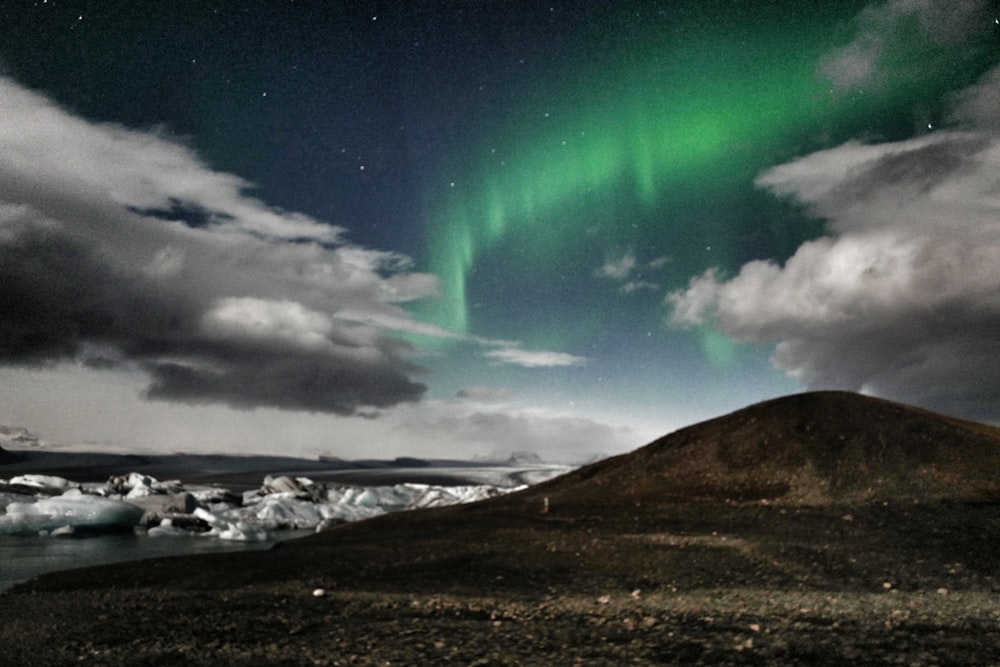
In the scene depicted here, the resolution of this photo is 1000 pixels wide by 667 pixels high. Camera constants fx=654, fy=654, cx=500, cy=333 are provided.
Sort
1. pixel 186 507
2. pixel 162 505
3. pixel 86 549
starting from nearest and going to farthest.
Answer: pixel 86 549 → pixel 162 505 → pixel 186 507

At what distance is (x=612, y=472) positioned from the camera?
127ft

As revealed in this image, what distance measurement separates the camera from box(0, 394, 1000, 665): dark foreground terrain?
10.9 metres

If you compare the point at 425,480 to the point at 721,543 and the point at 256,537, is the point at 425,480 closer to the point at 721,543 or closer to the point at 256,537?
the point at 256,537

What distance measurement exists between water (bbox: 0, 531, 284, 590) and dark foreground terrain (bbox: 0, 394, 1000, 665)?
928cm

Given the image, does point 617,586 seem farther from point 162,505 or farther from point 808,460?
point 162,505

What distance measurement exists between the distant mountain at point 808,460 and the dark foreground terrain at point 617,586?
180 mm

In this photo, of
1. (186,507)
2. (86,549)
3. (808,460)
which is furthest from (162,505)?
(808,460)

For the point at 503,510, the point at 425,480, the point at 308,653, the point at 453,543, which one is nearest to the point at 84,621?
the point at 308,653

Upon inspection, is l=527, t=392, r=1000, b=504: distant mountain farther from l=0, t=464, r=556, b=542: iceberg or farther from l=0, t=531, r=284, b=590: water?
l=0, t=531, r=284, b=590: water

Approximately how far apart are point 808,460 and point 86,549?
39.0 meters

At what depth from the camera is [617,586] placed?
15805 mm

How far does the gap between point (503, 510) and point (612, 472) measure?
8.92 metres

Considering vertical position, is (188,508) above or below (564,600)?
below

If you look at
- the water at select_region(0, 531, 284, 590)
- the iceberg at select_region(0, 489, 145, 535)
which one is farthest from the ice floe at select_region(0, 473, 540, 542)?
the water at select_region(0, 531, 284, 590)
